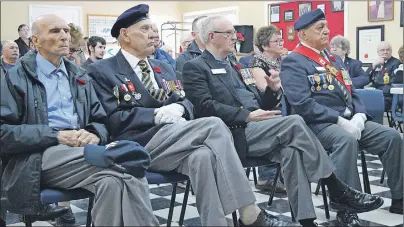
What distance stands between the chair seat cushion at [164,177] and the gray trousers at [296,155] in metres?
0.60

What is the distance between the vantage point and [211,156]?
252cm

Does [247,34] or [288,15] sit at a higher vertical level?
[288,15]

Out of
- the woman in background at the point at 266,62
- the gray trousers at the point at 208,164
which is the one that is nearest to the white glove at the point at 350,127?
the woman in background at the point at 266,62

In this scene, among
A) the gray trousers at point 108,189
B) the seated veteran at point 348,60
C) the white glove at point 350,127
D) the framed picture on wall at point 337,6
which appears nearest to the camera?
the gray trousers at point 108,189

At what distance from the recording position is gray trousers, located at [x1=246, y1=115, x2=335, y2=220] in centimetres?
286

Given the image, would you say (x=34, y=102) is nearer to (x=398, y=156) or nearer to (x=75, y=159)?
(x=75, y=159)

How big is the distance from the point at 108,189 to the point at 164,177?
0.46 m

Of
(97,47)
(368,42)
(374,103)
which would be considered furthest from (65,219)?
(368,42)

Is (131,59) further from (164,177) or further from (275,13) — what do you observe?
(275,13)

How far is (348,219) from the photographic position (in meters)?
3.11

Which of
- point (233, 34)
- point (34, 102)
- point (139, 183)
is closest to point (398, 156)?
point (233, 34)

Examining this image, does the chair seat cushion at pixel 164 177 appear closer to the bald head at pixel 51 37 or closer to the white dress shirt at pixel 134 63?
the white dress shirt at pixel 134 63

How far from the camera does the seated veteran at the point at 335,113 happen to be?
3.24m

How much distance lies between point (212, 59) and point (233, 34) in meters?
0.25
